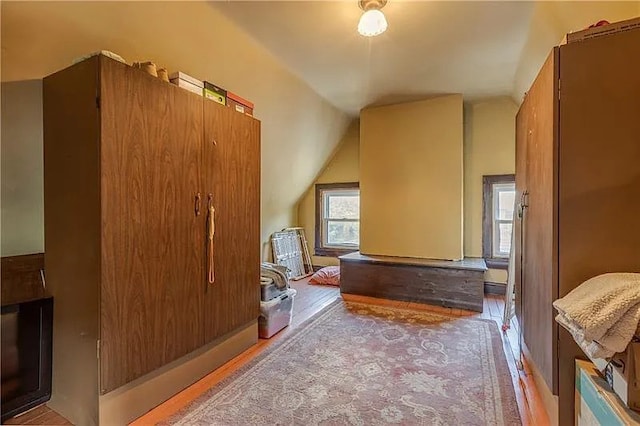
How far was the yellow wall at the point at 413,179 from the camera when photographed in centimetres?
389

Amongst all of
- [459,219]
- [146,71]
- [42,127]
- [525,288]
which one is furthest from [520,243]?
[42,127]

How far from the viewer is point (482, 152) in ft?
13.6

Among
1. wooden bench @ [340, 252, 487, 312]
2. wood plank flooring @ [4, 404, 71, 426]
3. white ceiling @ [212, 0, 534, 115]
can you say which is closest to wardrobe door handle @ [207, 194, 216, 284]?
wood plank flooring @ [4, 404, 71, 426]

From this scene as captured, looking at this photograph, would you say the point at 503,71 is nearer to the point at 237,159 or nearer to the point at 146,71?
the point at 237,159

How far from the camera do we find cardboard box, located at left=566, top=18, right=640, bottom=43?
1.29m

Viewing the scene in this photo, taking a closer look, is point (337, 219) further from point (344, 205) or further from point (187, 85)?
point (187, 85)

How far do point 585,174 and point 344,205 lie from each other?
4.19 metres

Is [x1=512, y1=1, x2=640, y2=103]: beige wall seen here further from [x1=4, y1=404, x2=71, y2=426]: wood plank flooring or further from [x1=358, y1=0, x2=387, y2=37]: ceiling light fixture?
[x1=4, y1=404, x2=71, y2=426]: wood plank flooring

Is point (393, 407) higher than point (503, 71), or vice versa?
point (503, 71)

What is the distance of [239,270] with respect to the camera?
7.64 feet

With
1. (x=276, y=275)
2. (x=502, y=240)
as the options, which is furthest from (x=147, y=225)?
(x=502, y=240)

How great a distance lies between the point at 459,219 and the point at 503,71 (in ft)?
5.49

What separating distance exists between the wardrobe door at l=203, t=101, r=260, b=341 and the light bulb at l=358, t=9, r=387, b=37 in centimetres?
103

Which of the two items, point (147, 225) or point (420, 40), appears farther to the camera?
point (420, 40)
